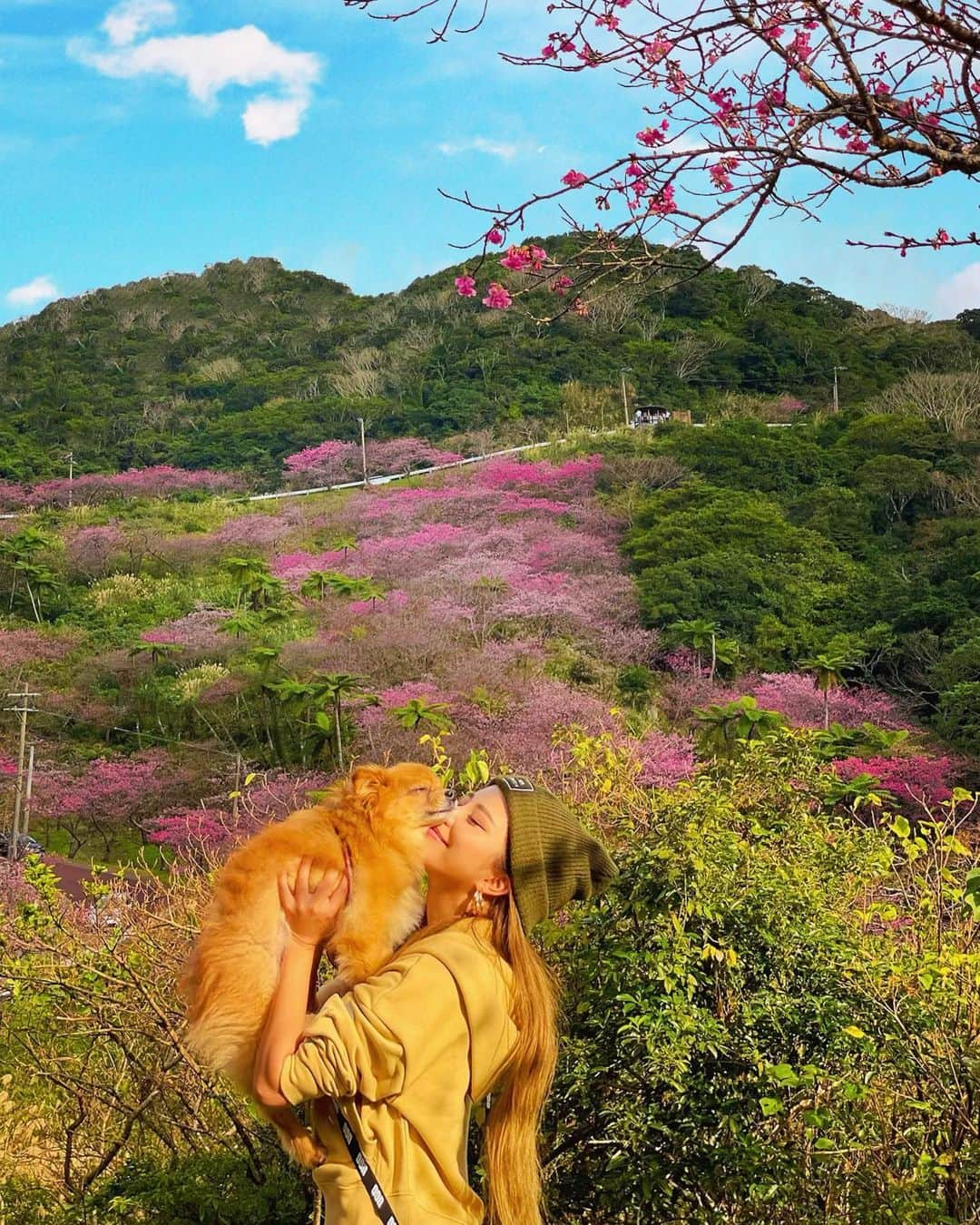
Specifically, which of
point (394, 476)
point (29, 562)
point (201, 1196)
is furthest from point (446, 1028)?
point (394, 476)

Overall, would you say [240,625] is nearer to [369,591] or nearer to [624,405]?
[369,591]

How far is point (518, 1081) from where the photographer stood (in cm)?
139

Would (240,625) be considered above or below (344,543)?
below

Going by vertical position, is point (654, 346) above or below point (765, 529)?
above

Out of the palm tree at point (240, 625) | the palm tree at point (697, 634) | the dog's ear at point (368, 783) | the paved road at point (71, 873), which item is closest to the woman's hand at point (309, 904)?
the dog's ear at point (368, 783)

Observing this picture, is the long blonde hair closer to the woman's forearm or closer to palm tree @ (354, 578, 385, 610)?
the woman's forearm

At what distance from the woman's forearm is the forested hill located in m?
20.8

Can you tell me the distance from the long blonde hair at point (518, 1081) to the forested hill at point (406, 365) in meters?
20.7

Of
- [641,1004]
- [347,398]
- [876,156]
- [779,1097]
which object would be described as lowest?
[779,1097]

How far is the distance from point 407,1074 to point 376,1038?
0.06 m

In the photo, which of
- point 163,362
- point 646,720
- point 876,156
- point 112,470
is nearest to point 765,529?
point 646,720

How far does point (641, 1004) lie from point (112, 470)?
80.2 ft

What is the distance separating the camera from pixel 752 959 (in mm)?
2195

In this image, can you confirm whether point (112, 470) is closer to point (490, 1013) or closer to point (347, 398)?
point (347, 398)
